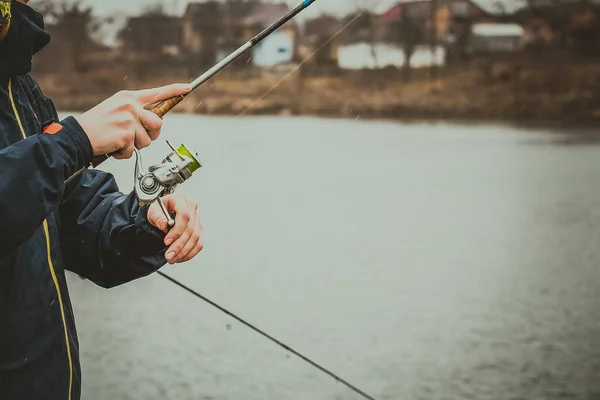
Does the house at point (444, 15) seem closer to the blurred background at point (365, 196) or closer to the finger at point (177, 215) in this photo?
the blurred background at point (365, 196)

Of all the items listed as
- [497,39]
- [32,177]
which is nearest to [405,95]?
[497,39]

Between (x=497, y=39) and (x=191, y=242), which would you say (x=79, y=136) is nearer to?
(x=191, y=242)

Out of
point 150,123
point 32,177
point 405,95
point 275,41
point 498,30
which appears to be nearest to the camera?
point 32,177

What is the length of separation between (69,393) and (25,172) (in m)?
0.43

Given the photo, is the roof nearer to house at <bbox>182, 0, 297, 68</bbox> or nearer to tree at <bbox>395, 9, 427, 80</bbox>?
tree at <bbox>395, 9, 427, 80</bbox>

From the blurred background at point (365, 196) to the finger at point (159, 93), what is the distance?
2585mm

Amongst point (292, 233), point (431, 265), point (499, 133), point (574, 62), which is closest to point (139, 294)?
point (292, 233)

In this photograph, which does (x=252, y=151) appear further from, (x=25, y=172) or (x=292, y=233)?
(x=25, y=172)

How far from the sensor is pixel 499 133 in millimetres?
6047

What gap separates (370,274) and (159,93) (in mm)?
4029

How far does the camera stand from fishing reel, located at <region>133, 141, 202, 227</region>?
1257 mm

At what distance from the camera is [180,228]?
1.23 metres

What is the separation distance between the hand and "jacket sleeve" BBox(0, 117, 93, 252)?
235 mm

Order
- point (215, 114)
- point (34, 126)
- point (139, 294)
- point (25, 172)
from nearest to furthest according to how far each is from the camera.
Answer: point (25, 172) → point (34, 126) → point (215, 114) → point (139, 294)
